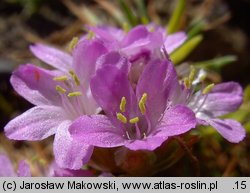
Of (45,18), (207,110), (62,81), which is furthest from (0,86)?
(207,110)

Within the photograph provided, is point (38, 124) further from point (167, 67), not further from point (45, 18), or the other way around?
point (45, 18)

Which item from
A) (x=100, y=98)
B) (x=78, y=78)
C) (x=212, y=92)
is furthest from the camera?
(x=212, y=92)

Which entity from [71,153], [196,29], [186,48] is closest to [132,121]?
[71,153]

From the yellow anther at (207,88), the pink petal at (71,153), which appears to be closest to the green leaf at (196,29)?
the yellow anther at (207,88)

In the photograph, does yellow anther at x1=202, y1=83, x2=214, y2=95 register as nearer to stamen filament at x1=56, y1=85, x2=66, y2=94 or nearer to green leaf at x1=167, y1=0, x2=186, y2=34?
stamen filament at x1=56, y1=85, x2=66, y2=94

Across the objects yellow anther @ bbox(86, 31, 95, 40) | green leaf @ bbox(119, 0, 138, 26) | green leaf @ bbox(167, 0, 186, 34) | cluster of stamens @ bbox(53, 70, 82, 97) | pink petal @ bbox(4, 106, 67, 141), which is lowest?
green leaf @ bbox(167, 0, 186, 34)

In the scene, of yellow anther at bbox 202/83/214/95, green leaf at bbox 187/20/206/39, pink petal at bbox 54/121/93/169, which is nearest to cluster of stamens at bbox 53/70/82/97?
pink petal at bbox 54/121/93/169

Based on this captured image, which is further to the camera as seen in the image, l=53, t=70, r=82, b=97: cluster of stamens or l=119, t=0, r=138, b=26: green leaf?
l=119, t=0, r=138, b=26: green leaf

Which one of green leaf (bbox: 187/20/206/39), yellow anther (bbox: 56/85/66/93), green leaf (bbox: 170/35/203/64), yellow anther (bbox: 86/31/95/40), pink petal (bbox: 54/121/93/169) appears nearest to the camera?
pink petal (bbox: 54/121/93/169)

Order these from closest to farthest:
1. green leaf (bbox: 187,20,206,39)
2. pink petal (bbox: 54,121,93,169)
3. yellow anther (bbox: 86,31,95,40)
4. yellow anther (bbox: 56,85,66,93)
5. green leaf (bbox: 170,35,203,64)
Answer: pink petal (bbox: 54,121,93,169) → yellow anther (bbox: 56,85,66,93) → yellow anther (bbox: 86,31,95,40) → green leaf (bbox: 170,35,203,64) → green leaf (bbox: 187,20,206,39)
